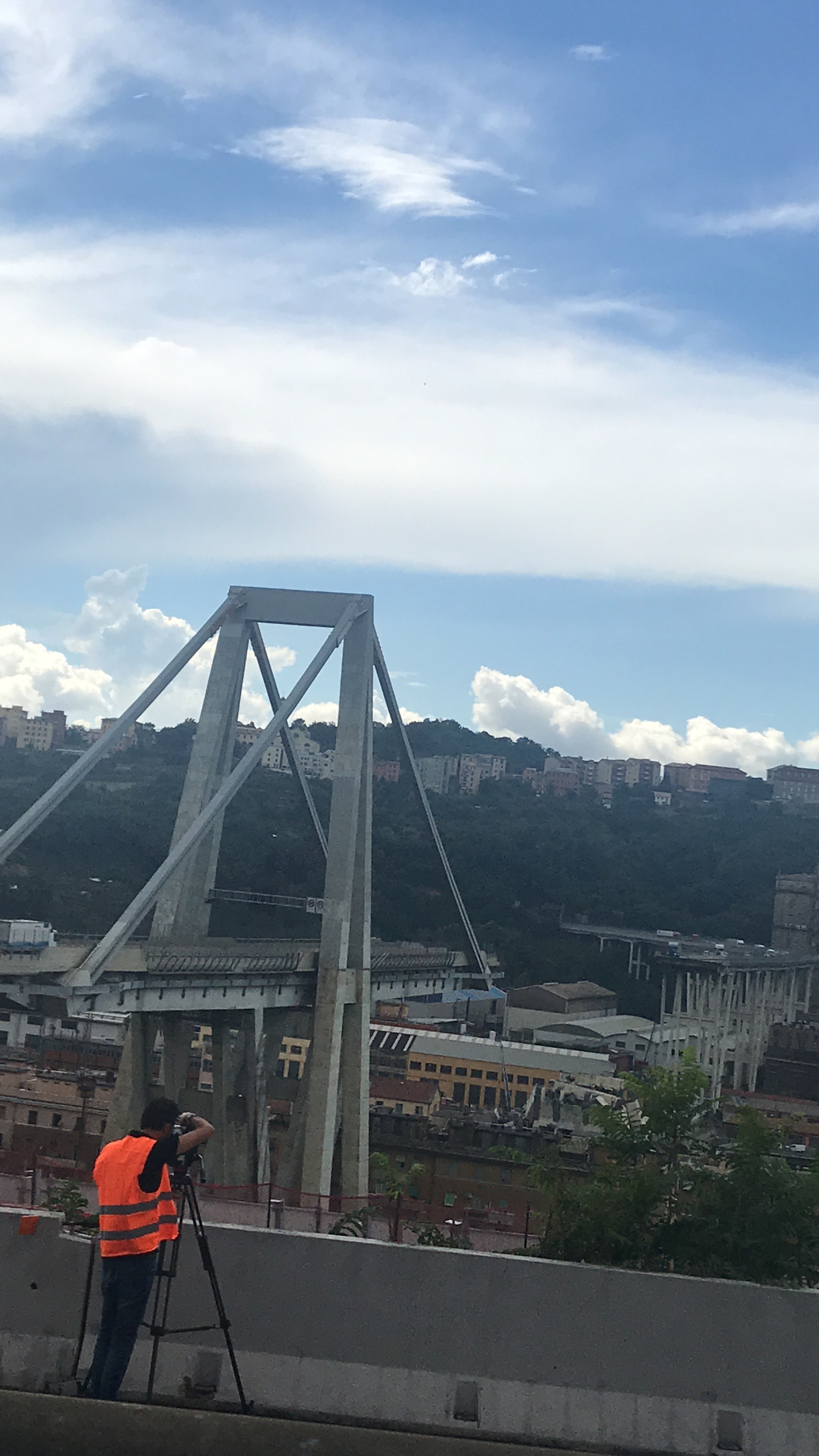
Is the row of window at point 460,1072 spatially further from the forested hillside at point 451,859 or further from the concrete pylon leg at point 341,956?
the concrete pylon leg at point 341,956

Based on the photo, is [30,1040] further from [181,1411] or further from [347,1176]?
[181,1411]

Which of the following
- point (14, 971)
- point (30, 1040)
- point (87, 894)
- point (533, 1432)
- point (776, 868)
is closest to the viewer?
point (533, 1432)

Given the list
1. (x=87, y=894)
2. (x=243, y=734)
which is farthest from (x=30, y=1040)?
(x=243, y=734)

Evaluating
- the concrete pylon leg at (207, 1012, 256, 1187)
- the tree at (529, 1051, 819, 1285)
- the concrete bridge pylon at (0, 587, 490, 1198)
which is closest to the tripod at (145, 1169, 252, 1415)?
the tree at (529, 1051, 819, 1285)

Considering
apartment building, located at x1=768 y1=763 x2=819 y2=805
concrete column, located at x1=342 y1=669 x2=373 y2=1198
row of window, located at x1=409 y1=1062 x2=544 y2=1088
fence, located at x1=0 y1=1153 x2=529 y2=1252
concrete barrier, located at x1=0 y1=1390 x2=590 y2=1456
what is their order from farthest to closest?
apartment building, located at x1=768 y1=763 x2=819 y2=805 < row of window, located at x1=409 y1=1062 x2=544 y2=1088 < concrete column, located at x1=342 y1=669 x2=373 y2=1198 < fence, located at x1=0 y1=1153 x2=529 y2=1252 < concrete barrier, located at x1=0 y1=1390 x2=590 y2=1456

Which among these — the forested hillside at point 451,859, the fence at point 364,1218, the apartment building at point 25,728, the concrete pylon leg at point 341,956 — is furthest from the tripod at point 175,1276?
the apartment building at point 25,728

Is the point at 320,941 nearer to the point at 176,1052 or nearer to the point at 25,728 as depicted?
the point at 176,1052

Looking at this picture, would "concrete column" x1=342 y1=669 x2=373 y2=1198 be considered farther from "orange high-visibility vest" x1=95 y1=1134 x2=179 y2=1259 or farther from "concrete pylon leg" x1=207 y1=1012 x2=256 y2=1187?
"orange high-visibility vest" x1=95 y1=1134 x2=179 y2=1259
